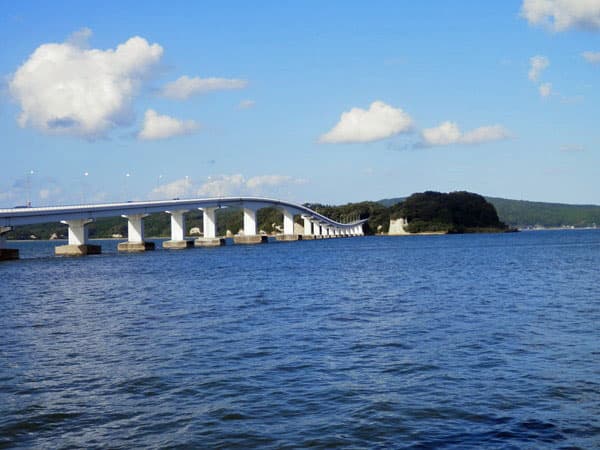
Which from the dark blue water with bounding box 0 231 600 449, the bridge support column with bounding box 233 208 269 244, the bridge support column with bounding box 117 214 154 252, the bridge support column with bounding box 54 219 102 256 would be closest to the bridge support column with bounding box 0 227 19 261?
the bridge support column with bounding box 54 219 102 256

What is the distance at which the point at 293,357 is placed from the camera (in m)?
17.8

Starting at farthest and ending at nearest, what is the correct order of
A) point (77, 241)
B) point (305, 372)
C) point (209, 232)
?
1. point (209, 232)
2. point (77, 241)
3. point (305, 372)

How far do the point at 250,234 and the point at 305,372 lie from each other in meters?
136

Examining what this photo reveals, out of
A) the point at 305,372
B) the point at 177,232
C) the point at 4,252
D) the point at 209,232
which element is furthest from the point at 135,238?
the point at 305,372

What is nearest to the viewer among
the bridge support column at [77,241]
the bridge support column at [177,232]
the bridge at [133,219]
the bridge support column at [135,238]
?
the bridge at [133,219]

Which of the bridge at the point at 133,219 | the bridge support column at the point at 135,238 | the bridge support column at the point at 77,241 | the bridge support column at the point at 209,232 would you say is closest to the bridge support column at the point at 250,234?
the bridge at the point at 133,219

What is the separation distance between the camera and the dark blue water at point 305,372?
11734 millimetres

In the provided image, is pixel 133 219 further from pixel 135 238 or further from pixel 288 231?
pixel 288 231

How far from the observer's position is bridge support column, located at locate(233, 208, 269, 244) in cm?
14761

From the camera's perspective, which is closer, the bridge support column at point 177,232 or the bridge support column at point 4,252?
the bridge support column at point 4,252

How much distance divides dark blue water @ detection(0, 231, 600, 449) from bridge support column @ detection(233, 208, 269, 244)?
11441cm

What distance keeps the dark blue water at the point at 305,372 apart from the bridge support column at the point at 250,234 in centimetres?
11441

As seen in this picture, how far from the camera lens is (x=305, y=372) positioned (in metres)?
16.1

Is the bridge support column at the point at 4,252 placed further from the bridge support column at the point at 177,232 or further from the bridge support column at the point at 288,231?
the bridge support column at the point at 288,231
